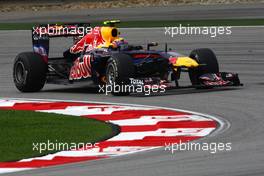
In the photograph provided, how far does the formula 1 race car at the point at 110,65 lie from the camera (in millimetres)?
16500

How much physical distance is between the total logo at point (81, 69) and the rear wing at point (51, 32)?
3.25 feet

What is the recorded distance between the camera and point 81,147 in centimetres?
1105

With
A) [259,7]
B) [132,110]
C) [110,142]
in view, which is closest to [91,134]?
[110,142]

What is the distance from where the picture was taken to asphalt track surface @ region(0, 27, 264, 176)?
9.27m

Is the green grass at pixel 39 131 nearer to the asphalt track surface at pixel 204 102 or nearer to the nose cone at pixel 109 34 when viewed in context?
the asphalt track surface at pixel 204 102

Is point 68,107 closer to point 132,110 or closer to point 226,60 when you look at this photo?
point 132,110

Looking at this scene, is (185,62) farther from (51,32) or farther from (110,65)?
(51,32)

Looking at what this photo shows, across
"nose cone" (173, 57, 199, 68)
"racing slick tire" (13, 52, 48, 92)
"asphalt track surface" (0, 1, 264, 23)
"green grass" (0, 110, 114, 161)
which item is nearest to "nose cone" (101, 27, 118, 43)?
"racing slick tire" (13, 52, 48, 92)

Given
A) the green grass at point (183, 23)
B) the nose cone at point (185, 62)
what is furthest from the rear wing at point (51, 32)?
the green grass at point (183, 23)

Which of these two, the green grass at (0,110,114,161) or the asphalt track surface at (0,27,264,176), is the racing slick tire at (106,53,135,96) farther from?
the green grass at (0,110,114,161)

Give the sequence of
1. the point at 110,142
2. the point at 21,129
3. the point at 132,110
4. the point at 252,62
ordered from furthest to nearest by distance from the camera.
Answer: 1. the point at 252,62
2. the point at 132,110
3. the point at 21,129
4. the point at 110,142

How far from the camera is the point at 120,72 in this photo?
53.3 ft

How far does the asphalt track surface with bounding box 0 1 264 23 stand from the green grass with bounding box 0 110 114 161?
64.7ft

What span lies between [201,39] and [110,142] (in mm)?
15553
